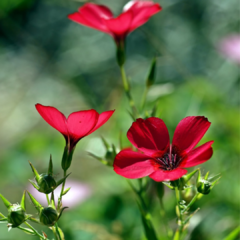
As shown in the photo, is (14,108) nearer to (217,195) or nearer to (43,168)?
(43,168)

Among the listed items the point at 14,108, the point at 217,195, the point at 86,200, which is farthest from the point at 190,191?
the point at 14,108

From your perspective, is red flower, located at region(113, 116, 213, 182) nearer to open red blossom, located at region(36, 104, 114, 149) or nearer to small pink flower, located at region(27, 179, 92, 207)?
open red blossom, located at region(36, 104, 114, 149)

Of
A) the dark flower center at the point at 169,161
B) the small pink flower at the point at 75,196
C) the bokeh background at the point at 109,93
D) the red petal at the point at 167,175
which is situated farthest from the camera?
the small pink flower at the point at 75,196

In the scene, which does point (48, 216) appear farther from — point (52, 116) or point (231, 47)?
point (231, 47)

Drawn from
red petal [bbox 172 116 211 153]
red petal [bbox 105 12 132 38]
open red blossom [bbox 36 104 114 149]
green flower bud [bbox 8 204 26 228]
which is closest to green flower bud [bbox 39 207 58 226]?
green flower bud [bbox 8 204 26 228]

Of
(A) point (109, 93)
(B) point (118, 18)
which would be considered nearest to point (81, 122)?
(B) point (118, 18)

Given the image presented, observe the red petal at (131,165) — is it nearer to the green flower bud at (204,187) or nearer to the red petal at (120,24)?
the green flower bud at (204,187)

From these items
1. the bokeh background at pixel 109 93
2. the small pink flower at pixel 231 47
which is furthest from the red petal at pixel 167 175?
the small pink flower at pixel 231 47
